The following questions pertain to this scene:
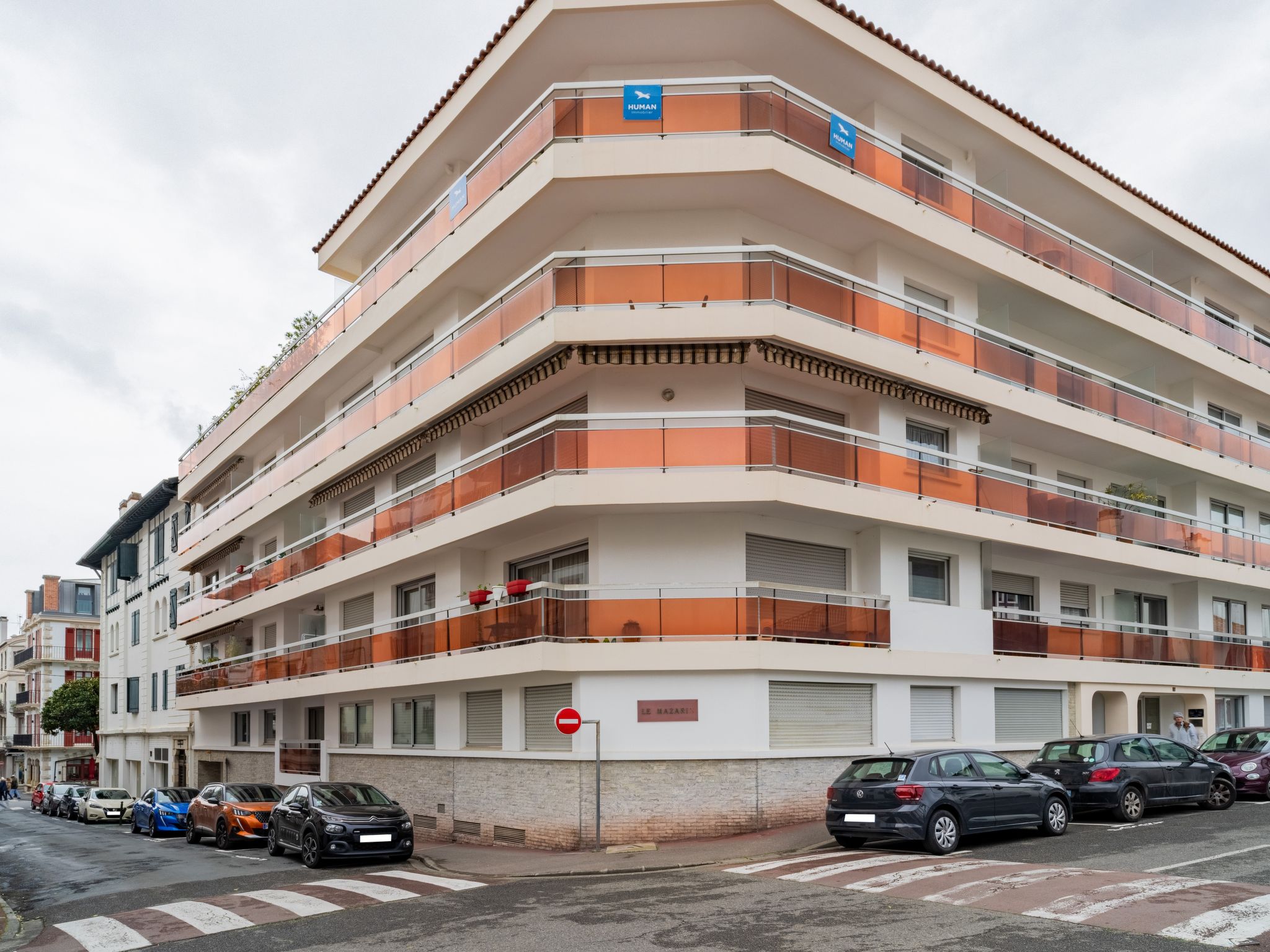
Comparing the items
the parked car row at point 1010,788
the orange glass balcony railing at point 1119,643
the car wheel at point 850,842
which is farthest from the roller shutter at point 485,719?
the orange glass balcony railing at point 1119,643

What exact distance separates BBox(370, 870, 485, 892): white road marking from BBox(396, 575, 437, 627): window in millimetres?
8087

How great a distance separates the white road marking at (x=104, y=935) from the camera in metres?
12.5

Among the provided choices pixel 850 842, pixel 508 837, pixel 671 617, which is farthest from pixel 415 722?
pixel 850 842

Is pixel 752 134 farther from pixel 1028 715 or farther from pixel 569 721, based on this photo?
pixel 1028 715

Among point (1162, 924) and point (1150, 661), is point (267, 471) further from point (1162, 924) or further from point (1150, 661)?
point (1162, 924)

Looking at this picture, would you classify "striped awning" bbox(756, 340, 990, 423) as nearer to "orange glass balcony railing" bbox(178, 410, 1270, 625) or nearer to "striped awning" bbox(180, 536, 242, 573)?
"orange glass balcony railing" bbox(178, 410, 1270, 625)

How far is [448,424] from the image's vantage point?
2383 centimetres

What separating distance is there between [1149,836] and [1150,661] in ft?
37.1

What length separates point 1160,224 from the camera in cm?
2856

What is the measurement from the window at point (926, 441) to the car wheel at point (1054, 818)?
6963 millimetres

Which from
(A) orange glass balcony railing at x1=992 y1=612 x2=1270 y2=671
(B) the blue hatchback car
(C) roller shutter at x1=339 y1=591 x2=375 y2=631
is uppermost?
(C) roller shutter at x1=339 y1=591 x2=375 y2=631

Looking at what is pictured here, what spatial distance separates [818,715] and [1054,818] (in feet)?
14.1

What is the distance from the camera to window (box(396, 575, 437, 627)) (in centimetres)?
2580

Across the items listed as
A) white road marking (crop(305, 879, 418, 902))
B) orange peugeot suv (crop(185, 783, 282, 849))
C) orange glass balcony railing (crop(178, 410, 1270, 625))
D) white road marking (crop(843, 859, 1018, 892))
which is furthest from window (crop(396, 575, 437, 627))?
white road marking (crop(843, 859, 1018, 892))
